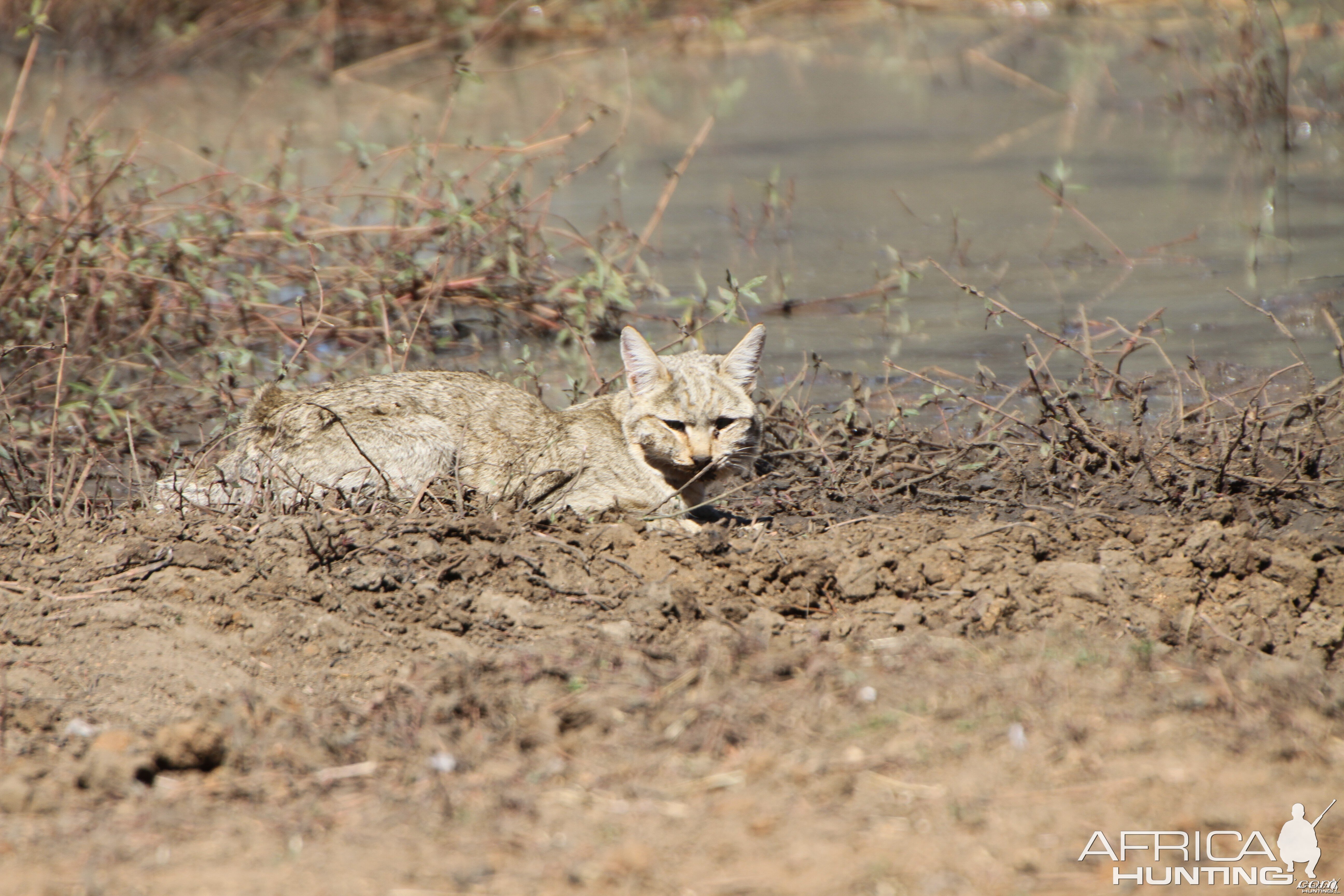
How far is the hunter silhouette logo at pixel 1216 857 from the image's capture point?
2758mm

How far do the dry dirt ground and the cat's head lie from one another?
478 millimetres

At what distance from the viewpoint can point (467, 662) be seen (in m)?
3.68

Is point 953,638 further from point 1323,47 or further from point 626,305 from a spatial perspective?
point 1323,47

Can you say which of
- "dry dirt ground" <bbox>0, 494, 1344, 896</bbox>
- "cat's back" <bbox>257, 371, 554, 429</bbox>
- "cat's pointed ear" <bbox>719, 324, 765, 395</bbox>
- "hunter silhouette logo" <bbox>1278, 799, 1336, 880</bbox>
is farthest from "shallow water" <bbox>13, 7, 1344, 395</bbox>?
"hunter silhouette logo" <bbox>1278, 799, 1336, 880</bbox>

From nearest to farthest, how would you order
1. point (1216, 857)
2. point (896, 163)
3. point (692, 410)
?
point (1216, 857), point (692, 410), point (896, 163)

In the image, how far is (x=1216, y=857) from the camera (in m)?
2.81

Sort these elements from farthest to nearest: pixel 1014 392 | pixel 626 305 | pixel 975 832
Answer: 1. pixel 626 305
2. pixel 1014 392
3. pixel 975 832

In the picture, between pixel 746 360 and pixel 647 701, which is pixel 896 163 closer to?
pixel 746 360

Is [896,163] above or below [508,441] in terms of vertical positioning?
below

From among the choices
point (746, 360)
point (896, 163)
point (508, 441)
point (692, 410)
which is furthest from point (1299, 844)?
point (896, 163)

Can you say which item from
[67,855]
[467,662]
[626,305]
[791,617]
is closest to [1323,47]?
[626,305]

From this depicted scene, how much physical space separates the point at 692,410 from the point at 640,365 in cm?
33

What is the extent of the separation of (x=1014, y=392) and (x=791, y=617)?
85.8 inches

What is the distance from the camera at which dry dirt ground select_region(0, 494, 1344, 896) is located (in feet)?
9.37
